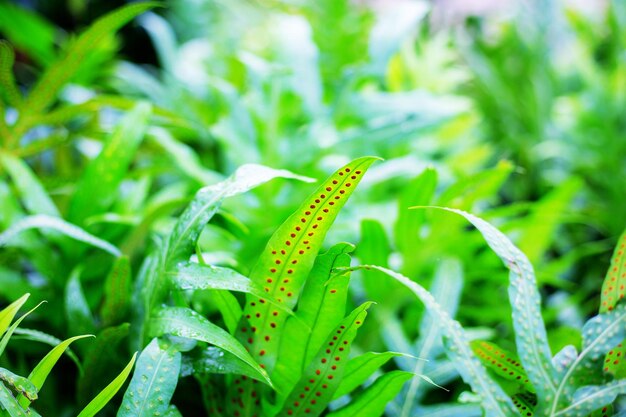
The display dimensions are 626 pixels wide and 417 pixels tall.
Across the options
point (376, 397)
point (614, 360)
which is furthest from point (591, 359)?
point (376, 397)

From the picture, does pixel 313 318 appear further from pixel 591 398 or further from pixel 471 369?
pixel 591 398

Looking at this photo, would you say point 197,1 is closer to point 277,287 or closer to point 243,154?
point 243,154

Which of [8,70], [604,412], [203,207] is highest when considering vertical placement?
[8,70]

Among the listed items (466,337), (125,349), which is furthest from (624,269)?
(125,349)

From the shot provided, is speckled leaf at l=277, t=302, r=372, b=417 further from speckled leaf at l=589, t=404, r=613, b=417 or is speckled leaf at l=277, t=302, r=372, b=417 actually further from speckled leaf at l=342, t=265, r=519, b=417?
speckled leaf at l=589, t=404, r=613, b=417

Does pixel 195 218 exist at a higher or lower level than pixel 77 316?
higher

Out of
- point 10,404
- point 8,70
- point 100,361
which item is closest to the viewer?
point 10,404
